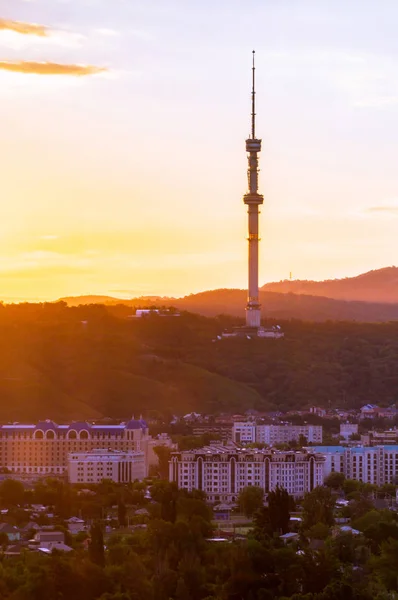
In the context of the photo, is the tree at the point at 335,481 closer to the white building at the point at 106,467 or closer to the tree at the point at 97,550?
the white building at the point at 106,467

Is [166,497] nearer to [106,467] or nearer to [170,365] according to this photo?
[106,467]

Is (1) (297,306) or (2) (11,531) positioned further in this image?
(1) (297,306)

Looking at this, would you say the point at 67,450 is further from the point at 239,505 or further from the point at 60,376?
the point at 60,376

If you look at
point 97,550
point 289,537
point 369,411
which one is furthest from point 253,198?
point 97,550

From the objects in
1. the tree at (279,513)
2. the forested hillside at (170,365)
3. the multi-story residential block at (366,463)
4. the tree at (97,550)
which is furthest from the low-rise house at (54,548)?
the forested hillside at (170,365)

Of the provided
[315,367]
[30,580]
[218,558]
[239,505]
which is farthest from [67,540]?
[315,367]

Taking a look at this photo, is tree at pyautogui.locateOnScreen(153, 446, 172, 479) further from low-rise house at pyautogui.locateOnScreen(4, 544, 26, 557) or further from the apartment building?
low-rise house at pyautogui.locateOnScreen(4, 544, 26, 557)
